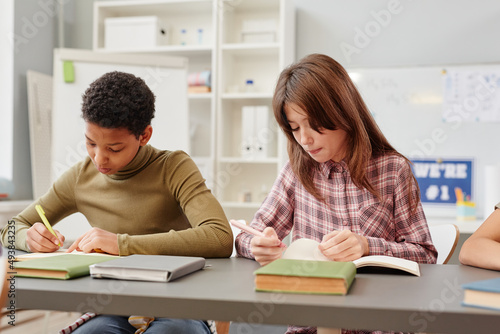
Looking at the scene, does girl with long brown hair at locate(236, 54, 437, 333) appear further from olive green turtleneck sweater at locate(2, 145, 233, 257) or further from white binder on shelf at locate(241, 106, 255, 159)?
white binder on shelf at locate(241, 106, 255, 159)

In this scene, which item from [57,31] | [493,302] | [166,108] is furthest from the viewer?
[57,31]

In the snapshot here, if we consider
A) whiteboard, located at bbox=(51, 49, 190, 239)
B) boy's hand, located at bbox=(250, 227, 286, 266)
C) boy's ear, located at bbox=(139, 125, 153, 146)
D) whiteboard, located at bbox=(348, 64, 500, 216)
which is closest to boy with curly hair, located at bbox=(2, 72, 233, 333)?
boy's ear, located at bbox=(139, 125, 153, 146)

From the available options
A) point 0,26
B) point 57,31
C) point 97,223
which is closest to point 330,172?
point 97,223

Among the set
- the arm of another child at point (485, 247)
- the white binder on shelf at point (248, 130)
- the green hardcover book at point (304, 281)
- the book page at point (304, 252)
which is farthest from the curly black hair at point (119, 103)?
the white binder on shelf at point (248, 130)

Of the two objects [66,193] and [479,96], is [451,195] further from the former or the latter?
[66,193]

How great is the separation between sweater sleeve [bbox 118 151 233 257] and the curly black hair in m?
0.15

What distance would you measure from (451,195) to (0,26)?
2.87 m

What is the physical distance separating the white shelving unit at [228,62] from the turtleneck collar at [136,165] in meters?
1.80

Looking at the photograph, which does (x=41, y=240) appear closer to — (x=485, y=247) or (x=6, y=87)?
(x=485, y=247)

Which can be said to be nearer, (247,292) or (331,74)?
(247,292)

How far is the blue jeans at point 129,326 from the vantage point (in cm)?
103

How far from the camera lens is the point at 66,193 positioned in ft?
4.72

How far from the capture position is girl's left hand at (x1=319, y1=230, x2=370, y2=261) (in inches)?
41.2

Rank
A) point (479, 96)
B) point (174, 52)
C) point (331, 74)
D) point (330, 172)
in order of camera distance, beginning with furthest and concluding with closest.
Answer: point (174, 52) → point (479, 96) → point (330, 172) → point (331, 74)
